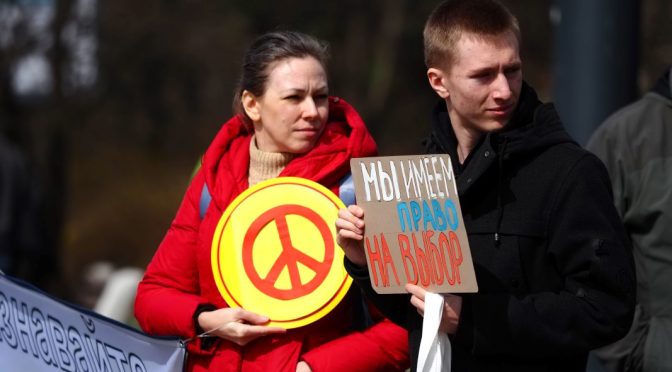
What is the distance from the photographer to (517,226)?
3.60 metres

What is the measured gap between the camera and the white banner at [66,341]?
4.34 m

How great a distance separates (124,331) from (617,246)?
1.64 meters

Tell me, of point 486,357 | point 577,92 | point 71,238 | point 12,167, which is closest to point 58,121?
point 71,238

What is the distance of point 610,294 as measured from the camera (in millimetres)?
3525

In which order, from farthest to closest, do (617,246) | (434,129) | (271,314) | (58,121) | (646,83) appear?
1. (646,83)
2. (58,121)
3. (271,314)
4. (434,129)
5. (617,246)

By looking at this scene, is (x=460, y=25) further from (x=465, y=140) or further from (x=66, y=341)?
(x=66, y=341)

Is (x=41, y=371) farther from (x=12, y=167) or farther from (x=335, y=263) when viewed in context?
(x=12, y=167)

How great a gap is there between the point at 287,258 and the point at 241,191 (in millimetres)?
271

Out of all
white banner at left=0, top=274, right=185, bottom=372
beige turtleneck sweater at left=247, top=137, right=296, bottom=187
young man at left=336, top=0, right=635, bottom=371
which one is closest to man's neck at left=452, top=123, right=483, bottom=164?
young man at left=336, top=0, right=635, bottom=371

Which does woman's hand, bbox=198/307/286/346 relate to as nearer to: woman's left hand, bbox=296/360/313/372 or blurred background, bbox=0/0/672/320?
woman's left hand, bbox=296/360/313/372

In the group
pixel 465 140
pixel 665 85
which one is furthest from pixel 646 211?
pixel 465 140

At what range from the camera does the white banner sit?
14.3 ft

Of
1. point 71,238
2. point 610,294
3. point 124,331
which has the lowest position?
point 71,238

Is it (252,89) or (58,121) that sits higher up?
(252,89)
